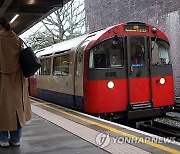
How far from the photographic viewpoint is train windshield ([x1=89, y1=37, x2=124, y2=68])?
8.77 m

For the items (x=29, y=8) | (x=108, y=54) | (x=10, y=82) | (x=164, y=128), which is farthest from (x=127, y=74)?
(x=29, y=8)

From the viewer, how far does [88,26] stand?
24266mm

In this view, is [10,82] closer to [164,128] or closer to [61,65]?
[164,128]

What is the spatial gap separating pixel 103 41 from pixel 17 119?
4.25m

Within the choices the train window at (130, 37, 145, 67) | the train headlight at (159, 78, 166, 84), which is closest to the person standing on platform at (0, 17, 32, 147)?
the train window at (130, 37, 145, 67)

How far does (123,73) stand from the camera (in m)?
8.93

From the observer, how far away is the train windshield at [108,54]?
8773 mm

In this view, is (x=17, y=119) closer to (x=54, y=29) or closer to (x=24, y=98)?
(x=24, y=98)

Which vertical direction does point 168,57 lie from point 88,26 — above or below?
below

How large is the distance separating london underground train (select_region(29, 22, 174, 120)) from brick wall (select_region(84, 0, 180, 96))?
21.2 ft

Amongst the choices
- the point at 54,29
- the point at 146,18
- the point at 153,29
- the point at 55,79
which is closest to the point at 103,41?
the point at 153,29

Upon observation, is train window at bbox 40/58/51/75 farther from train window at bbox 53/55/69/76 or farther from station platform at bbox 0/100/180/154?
station platform at bbox 0/100/180/154

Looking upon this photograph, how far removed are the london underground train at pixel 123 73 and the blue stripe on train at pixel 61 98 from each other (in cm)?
3

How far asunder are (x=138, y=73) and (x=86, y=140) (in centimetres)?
378
